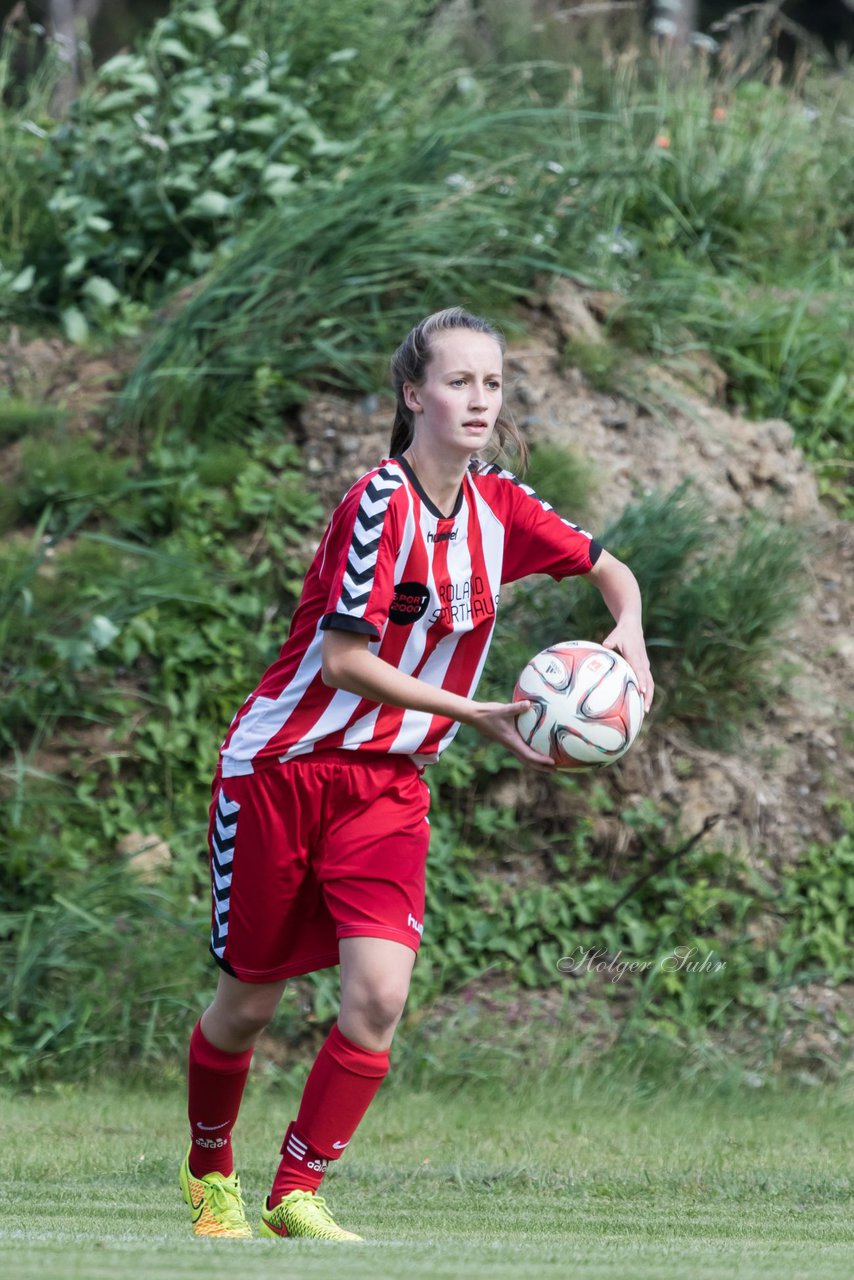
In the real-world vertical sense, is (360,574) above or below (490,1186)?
above

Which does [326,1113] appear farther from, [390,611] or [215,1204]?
[390,611]

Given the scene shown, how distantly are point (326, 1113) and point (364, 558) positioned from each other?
4.28 feet

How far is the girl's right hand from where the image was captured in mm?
3828

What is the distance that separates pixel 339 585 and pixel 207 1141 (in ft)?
4.99

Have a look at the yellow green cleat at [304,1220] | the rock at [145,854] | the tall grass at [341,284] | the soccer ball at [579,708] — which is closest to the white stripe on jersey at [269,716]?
the soccer ball at [579,708]

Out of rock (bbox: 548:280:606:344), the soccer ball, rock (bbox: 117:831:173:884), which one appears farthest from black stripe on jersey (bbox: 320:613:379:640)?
rock (bbox: 548:280:606:344)

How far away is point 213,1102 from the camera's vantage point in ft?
14.4

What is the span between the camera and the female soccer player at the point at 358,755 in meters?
3.97

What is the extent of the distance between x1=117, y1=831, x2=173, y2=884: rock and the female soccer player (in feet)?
7.73

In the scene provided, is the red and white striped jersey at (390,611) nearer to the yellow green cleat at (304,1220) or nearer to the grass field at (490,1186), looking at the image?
the yellow green cleat at (304,1220)

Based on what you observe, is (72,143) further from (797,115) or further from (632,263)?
(797,115)

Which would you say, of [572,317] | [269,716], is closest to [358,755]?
[269,716]

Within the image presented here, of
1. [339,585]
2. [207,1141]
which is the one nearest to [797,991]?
[207,1141]

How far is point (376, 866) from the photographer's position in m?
4.08
